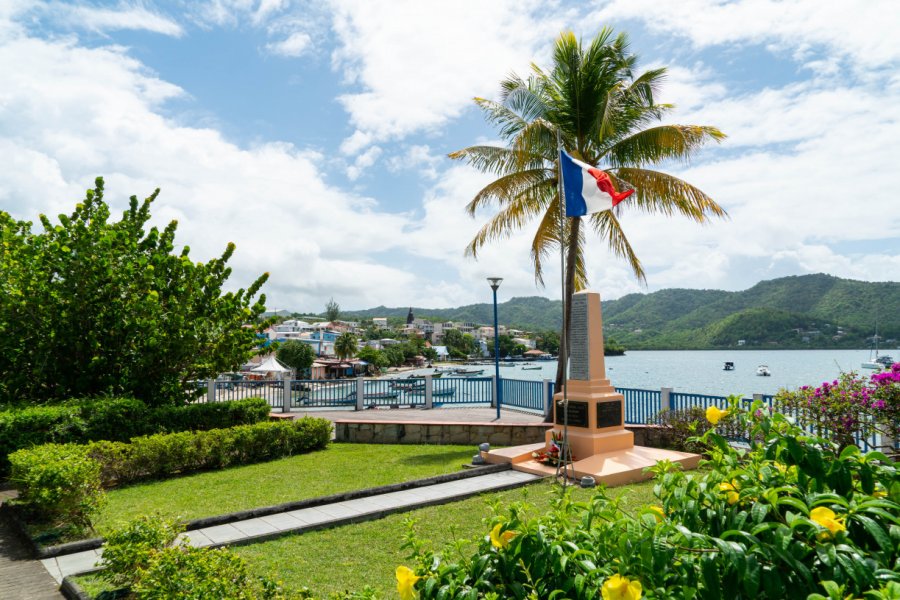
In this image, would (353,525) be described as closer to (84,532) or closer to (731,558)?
(84,532)

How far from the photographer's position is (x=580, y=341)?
11.2 m

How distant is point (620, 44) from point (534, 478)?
1141cm

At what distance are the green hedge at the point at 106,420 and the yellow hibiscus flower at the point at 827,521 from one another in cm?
1148

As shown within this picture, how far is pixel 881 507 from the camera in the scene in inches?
74.0

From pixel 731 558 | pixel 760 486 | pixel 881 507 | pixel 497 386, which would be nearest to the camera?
pixel 731 558

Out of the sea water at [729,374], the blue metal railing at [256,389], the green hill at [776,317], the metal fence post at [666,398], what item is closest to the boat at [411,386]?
the blue metal railing at [256,389]

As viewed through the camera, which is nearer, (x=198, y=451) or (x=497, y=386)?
(x=198, y=451)

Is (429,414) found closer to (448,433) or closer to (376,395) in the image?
(376,395)

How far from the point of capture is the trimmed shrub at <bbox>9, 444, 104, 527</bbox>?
686cm

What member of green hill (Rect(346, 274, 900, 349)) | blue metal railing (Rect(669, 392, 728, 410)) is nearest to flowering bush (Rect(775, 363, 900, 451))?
blue metal railing (Rect(669, 392, 728, 410))

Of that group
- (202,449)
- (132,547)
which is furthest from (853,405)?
(202,449)

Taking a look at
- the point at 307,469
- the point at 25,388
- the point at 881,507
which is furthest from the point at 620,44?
the point at 25,388

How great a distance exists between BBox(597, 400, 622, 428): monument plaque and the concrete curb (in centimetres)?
209

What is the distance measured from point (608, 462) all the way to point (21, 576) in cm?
863
